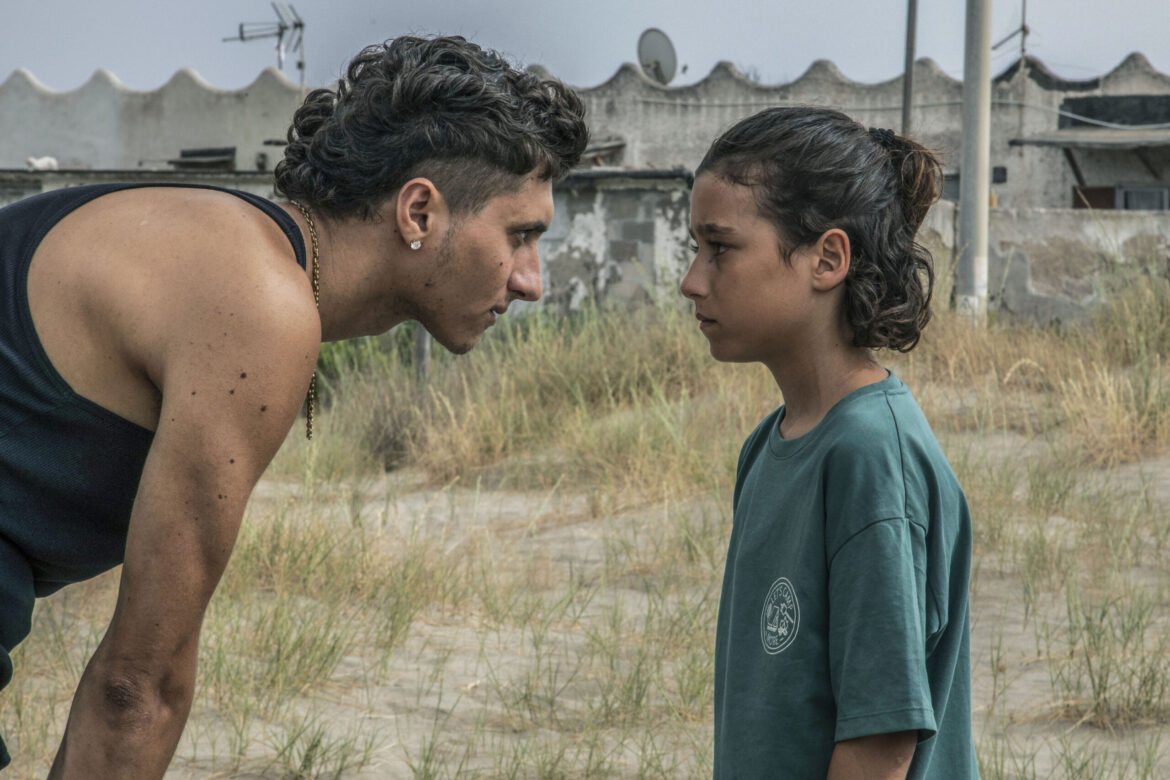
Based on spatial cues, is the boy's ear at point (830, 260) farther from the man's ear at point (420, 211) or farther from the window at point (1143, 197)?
the window at point (1143, 197)

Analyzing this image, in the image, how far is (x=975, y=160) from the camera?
10766mm

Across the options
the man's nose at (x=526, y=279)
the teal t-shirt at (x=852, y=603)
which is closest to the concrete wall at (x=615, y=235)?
the man's nose at (x=526, y=279)

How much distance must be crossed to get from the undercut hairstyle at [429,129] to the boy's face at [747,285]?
356 millimetres

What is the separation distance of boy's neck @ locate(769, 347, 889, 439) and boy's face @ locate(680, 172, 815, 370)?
3 cm

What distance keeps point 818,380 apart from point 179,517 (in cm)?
101

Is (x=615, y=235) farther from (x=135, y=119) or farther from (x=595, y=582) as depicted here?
(x=135, y=119)

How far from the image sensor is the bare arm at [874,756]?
157 cm

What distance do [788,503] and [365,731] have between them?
99.3 inches

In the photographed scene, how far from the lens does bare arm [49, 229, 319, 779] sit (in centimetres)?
158

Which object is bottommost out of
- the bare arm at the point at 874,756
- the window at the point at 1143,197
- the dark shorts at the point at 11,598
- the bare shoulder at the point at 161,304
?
the bare arm at the point at 874,756

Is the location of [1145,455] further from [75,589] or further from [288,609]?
[75,589]

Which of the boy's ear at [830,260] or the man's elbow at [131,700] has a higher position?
the boy's ear at [830,260]

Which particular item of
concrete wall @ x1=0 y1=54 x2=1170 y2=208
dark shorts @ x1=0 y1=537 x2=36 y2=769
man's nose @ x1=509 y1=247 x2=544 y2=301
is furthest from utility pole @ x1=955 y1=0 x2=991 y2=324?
concrete wall @ x1=0 y1=54 x2=1170 y2=208

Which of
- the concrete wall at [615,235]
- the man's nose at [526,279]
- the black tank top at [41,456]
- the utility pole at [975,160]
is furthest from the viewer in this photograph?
the concrete wall at [615,235]
